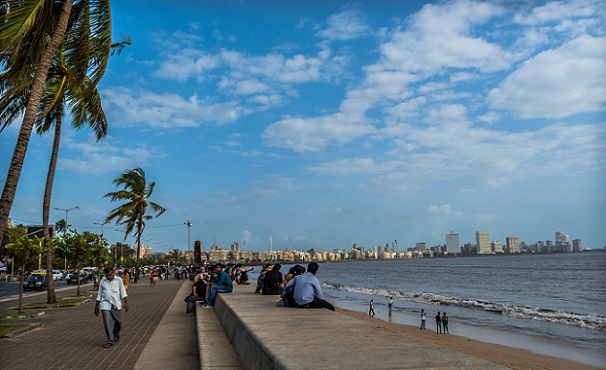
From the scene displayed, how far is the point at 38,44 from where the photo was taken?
10.5m

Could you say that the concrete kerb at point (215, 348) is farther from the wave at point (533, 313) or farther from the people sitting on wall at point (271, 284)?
the wave at point (533, 313)

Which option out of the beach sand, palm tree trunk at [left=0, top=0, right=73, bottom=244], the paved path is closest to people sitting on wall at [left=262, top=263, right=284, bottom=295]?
the paved path

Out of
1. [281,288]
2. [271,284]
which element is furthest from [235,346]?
[281,288]

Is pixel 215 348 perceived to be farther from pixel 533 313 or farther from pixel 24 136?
pixel 533 313

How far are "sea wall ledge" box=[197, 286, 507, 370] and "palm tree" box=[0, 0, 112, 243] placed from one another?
216 inches

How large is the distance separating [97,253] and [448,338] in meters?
17.7

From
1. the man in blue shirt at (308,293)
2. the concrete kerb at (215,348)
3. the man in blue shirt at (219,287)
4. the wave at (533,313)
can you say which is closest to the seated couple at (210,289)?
the man in blue shirt at (219,287)

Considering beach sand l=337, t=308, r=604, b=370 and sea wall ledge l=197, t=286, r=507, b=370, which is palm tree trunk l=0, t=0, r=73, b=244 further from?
beach sand l=337, t=308, r=604, b=370

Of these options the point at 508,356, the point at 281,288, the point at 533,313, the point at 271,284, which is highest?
the point at 271,284

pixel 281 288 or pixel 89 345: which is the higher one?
pixel 281 288

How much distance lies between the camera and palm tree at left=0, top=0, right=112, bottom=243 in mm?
8430

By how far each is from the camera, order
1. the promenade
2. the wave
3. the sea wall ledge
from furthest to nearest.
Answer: the wave < the promenade < the sea wall ledge

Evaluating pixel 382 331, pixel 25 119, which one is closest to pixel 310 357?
pixel 382 331

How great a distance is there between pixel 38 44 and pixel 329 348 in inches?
393
